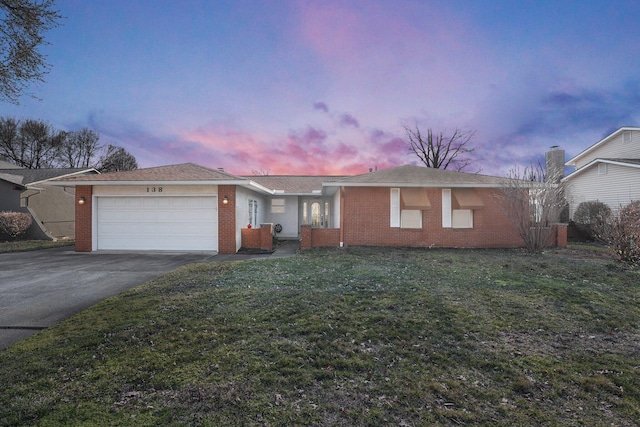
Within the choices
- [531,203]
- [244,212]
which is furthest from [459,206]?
[244,212]

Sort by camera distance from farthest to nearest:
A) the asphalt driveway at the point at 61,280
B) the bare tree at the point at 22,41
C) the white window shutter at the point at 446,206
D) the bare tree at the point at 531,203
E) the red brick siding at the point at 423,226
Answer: the white window shutter at the point at 446,206 → the red brick siding at the point at 423,226 → the bare tree at the point at 531,203 → the bare tree at the point at 22,41 → the asphalt driveway at the point at 61,280

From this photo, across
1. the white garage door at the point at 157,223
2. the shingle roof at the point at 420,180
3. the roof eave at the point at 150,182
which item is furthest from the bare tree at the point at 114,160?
the shingle roof at the point at 420,180

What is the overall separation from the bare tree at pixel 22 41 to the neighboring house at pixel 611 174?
21427 millimetres

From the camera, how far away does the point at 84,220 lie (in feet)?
42.2

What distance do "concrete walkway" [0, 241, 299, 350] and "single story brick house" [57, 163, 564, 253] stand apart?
1.03 meters

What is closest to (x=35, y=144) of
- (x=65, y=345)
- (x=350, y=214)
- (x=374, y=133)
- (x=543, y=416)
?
(x=374, y=133)

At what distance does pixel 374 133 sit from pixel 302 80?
10194 millimetres

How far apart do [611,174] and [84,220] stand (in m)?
28.1

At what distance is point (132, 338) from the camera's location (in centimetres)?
399

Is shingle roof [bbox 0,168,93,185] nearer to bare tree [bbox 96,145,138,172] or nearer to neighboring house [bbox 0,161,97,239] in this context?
neighboring house [bbox 0,161,97,239]

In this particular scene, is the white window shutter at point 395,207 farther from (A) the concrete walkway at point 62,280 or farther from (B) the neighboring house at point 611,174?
(B) the neighboring house at point 611,174

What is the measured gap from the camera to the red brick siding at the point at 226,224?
12594mm

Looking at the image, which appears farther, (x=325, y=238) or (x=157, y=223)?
(x=325, y=238)

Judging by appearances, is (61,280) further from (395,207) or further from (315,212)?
(315,212)
